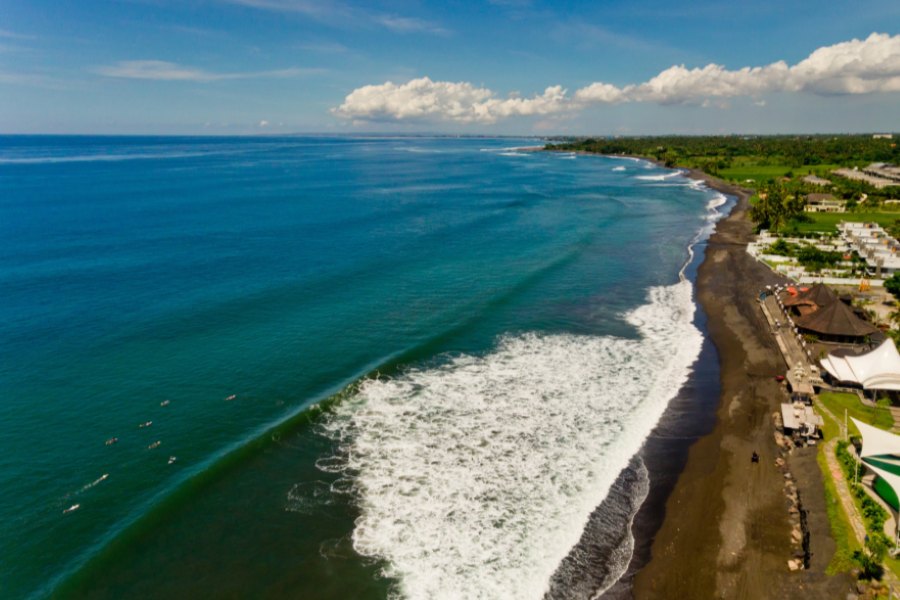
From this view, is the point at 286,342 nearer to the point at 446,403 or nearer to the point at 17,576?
the point at 446,403

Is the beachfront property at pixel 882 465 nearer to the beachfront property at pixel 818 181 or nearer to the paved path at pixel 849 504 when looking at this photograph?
the paved path at pixel 849 504

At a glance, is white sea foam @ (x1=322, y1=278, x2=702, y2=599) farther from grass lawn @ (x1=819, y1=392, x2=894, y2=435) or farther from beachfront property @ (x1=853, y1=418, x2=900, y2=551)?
beachfront property @ (x1=853, y1=418, x2=900, y2=551)

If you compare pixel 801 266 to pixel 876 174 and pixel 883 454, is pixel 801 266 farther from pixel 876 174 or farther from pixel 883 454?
pixel 876 174

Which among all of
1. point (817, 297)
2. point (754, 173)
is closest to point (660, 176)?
point (754, 173)

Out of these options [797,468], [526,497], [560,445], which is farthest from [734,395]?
[526,497]

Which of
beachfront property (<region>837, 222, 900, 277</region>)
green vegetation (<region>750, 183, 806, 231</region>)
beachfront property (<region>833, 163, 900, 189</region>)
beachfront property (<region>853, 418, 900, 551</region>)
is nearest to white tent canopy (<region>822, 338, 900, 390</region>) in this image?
beachfront property (<region>853, 418, 900, 551</region>)

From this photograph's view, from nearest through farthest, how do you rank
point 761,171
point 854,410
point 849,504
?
point 849,504 < point 854,410 < point 761,171
